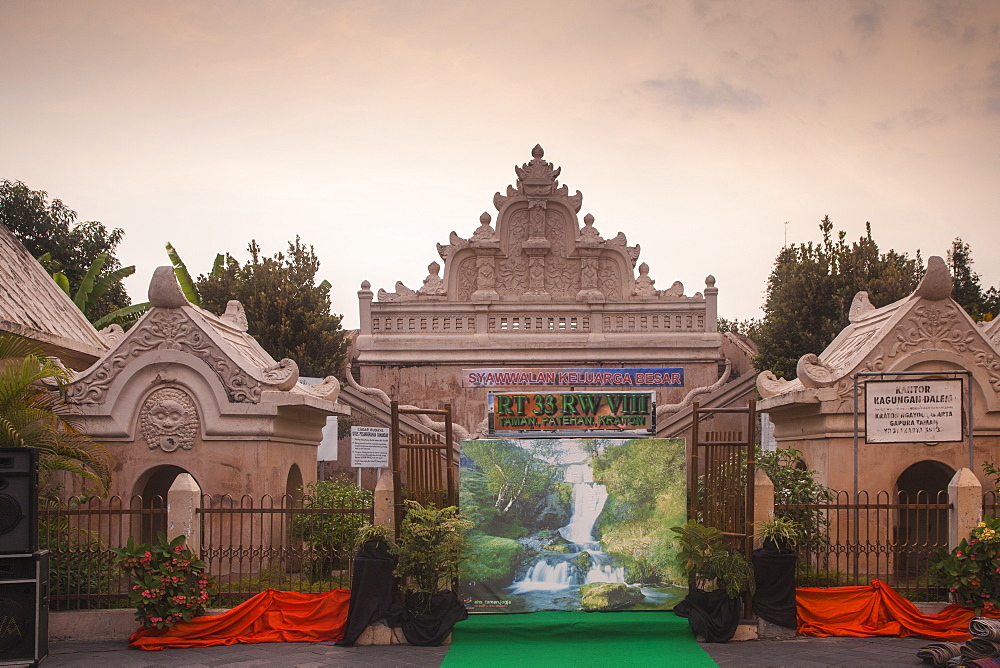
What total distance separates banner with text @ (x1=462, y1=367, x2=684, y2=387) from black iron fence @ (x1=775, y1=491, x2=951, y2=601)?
47.1 ft

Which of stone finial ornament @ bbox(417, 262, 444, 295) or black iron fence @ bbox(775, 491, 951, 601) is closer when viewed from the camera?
black iron fence @ bbox(775, 491, 951, 601)

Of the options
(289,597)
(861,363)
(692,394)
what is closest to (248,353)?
(289,597)

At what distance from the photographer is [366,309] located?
2847cm

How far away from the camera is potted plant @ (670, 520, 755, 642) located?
1073 cm

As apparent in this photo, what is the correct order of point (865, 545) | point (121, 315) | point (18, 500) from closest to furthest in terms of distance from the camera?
1. point (18, 500)
2. point (865, 545)
3. point (121, 315)

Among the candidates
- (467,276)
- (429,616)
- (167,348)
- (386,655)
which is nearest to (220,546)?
(386,655)

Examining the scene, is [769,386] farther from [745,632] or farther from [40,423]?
[40,423]

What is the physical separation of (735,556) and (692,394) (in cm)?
1690

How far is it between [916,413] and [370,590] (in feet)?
23.7

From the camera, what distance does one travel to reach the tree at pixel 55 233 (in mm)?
32031

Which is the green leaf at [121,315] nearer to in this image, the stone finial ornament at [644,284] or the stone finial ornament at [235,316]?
the stone finial ornament at [235,316]

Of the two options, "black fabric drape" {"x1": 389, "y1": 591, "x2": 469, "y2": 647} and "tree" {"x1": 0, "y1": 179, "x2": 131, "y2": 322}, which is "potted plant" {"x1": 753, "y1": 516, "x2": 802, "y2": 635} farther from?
"tree" {"x1": 0, "y1": 179, "x2": 131, "y2": 322}

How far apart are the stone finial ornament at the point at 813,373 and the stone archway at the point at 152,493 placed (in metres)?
8.85

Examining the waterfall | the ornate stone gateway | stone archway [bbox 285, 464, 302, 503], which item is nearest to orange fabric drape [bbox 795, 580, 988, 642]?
the waterfall
